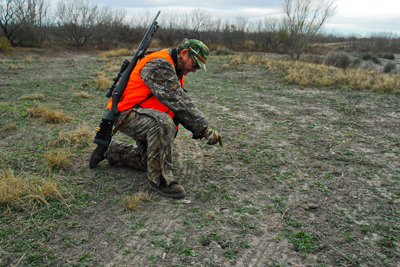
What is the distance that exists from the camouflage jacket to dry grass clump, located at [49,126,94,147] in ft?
4.74

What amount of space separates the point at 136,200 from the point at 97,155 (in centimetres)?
90

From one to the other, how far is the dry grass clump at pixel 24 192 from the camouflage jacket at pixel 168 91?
3.73 ft

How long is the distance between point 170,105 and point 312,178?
1902 mm

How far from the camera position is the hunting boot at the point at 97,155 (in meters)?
3.05

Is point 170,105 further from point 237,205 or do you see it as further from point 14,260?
point 14,260

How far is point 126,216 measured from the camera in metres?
2.39

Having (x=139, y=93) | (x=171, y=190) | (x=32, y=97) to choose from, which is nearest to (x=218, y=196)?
(x=171, y=190)

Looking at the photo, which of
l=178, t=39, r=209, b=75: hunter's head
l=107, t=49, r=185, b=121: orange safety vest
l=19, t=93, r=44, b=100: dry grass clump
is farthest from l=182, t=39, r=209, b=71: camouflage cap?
l=19, t=93, r=44, b=100: dry grass clump

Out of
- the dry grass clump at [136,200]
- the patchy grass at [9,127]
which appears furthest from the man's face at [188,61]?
the patchy grass at [9,127]

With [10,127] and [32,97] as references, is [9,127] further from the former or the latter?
[32,97]

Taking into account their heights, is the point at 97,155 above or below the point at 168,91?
below

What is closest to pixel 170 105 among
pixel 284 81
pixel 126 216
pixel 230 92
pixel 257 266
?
pixel 126 216

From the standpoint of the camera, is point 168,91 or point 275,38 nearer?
point 168,91

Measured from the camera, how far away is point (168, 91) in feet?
8.98
